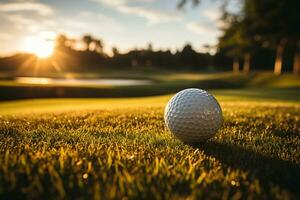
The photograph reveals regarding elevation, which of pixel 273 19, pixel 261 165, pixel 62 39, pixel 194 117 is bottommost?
pixel 261 165

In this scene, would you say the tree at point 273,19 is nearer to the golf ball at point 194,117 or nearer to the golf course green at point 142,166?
the golf ball at point 194,117

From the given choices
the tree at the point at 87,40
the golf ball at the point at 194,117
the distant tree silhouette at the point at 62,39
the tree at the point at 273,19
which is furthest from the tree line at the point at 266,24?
the distant tree silhouette at the point at 62,39

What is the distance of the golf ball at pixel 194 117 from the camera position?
3913 mm

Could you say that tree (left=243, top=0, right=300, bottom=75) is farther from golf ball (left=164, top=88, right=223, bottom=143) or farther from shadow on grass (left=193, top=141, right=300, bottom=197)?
shadow on grass (left=193, top=141, right=300, bottom=197)

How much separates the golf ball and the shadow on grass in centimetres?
20

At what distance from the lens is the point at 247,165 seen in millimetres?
2988

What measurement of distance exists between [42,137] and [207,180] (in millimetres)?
2466

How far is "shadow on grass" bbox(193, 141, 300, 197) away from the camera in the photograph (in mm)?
2615

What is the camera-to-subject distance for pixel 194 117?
13.1ft

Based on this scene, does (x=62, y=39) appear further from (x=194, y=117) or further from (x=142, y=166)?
(x=142, y=166)

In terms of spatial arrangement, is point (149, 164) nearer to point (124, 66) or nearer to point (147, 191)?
point (147, 191)

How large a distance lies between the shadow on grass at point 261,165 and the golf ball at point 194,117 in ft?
0.65

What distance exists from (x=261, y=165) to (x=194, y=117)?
1.19 meters

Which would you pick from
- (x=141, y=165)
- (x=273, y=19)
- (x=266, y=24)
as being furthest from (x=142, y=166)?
(x=266, y=24)
